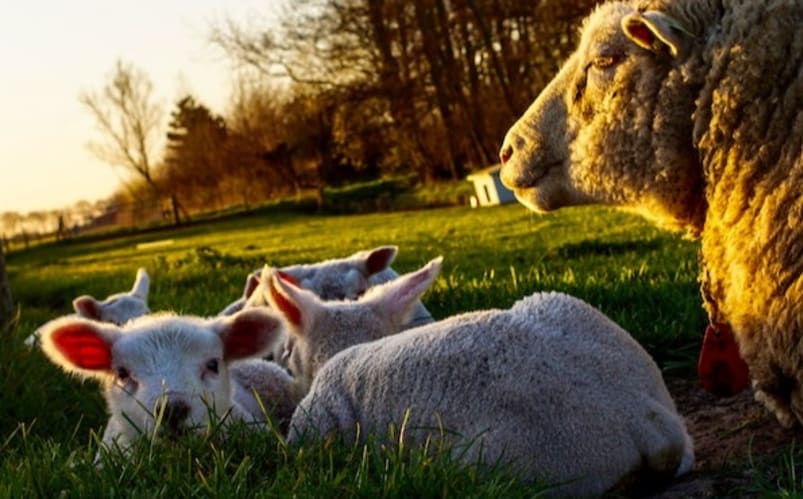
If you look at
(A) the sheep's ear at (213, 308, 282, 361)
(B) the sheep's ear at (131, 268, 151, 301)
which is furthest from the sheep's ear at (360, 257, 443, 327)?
(B) the sheep's ear at (131, 268, 151, 301)

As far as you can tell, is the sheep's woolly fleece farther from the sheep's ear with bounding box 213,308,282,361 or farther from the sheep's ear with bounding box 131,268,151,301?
the sheep's ear with bounding box 131,268,151,301

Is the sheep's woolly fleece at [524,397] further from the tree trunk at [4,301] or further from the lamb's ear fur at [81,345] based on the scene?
the tree trunk at [4,301]

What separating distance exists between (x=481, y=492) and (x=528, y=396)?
0.52 metres

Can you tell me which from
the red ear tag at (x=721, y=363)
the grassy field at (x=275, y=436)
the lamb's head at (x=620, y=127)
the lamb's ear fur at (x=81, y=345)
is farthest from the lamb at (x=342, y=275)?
the red ear tag at (x=721, y=363)

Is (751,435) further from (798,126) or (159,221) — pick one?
(159,221)

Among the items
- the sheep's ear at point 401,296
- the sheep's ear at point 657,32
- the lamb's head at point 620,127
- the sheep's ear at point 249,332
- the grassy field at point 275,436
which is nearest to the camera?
the grassy field at point 275,436

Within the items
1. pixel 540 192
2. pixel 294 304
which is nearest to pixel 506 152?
pixel 540 192

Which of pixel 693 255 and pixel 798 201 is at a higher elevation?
pixel 798 201

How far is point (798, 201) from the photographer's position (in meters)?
3.30

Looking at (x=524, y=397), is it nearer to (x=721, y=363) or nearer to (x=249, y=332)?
(x=721, y=363)

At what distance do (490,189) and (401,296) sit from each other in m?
25.0

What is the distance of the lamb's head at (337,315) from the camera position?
175 inches

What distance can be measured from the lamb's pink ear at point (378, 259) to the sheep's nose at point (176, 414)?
280cm

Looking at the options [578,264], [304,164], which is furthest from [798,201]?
[304,164]
